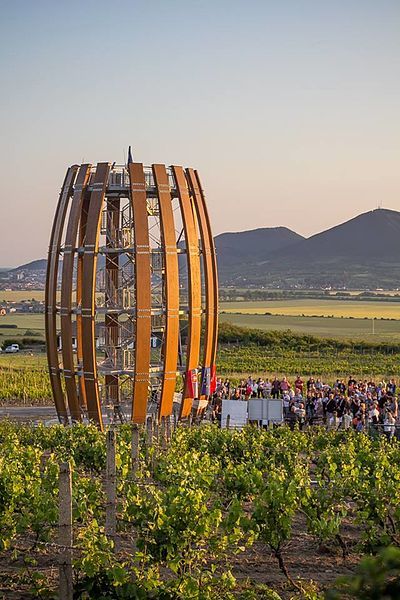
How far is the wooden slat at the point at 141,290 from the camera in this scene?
1148 inches

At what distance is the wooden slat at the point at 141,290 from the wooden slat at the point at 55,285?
264cm

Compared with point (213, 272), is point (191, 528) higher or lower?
lower

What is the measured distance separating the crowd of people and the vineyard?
24.4ft

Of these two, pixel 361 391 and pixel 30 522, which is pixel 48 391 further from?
pixel 30 522

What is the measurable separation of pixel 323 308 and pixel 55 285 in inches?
4759

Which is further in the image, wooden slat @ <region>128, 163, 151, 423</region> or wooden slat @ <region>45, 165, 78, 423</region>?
wooden slat @ <region>45, 165, 78, 423</region>

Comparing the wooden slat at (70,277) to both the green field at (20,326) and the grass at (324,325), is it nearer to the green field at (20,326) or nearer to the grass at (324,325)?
the green field at (20,326)

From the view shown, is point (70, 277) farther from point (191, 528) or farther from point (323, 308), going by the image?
point (323, 308)

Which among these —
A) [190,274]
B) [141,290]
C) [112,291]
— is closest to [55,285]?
[112,291]

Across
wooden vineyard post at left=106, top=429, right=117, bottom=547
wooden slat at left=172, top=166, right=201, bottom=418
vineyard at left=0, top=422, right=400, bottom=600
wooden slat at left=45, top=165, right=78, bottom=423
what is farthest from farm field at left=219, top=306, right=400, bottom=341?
wooden vineyard post at left=106, top=429, right=117, bottom=547

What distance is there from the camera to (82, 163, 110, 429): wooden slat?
96.1 feet

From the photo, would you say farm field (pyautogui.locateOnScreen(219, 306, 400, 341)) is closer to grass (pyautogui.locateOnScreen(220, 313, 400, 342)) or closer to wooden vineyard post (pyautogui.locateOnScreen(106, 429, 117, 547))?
grass (pyautogui.locateOnScreen(220, 313, 400, 342))

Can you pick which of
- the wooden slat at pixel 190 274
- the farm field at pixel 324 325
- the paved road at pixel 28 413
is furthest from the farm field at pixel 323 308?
the wooden slat at pixel 190 274

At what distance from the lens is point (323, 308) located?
14925 cm
